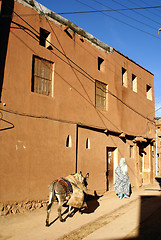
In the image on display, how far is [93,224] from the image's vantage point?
280 inches

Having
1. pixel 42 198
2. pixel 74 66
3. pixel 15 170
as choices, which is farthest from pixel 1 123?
pixel 74 66

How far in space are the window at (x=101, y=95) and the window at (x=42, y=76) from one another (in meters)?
3.33

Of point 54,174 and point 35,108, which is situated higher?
point 35,108

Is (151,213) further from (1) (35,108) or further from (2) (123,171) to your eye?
(1) (35,108)

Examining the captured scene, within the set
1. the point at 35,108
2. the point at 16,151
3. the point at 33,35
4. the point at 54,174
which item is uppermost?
the point at 33,35

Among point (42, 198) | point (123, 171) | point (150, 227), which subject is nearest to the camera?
point (150, 227)

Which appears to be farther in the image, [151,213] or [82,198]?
[151,213]

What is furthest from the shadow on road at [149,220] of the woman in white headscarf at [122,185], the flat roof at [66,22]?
the flat roof at [66,22]

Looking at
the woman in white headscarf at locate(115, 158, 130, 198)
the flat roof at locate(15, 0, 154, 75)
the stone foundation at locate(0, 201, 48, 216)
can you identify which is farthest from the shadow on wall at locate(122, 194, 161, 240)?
the flat roof at locate(15, 0, 154, 75)

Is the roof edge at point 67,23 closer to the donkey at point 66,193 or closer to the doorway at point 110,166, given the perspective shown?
the doorway at point 110,166

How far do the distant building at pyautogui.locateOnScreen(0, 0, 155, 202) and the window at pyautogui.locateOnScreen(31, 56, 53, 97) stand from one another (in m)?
0.01

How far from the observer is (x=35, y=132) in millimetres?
8602

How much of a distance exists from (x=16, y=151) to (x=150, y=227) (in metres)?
5.17

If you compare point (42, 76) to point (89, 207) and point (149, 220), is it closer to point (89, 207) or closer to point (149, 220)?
point (89, 207)
